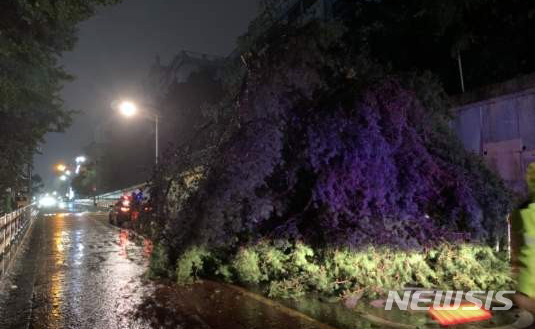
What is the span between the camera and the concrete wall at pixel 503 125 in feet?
29.0

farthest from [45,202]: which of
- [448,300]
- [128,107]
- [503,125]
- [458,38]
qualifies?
[448,300]

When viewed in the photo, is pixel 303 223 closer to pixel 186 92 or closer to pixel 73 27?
pixel 73 27

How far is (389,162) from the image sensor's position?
301 inches

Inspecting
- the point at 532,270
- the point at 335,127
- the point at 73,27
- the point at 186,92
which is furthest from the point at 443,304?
the point at 186,92

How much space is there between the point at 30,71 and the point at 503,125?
14933 mm

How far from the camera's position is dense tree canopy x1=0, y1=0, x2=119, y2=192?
14234 millimetres

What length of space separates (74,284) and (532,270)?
815 centimetres

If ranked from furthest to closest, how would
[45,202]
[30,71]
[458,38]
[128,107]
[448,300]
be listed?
[45,202] < [128,107] < [30,71] < [458,38] < [448,300]

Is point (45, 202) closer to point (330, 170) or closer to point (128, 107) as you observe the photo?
point (128, 107)

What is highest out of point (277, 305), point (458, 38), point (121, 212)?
point (458, 38)

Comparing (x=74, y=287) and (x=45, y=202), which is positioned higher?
(x=45, y=202)

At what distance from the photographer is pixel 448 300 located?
6.89 metres

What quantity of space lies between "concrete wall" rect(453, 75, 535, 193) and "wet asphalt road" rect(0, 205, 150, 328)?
7.40m

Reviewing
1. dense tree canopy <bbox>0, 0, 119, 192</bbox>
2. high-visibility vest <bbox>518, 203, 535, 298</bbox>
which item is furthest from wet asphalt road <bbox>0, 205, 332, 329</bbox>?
dense tree canopy <bbox>0, 0, 119, 192</bbox>
